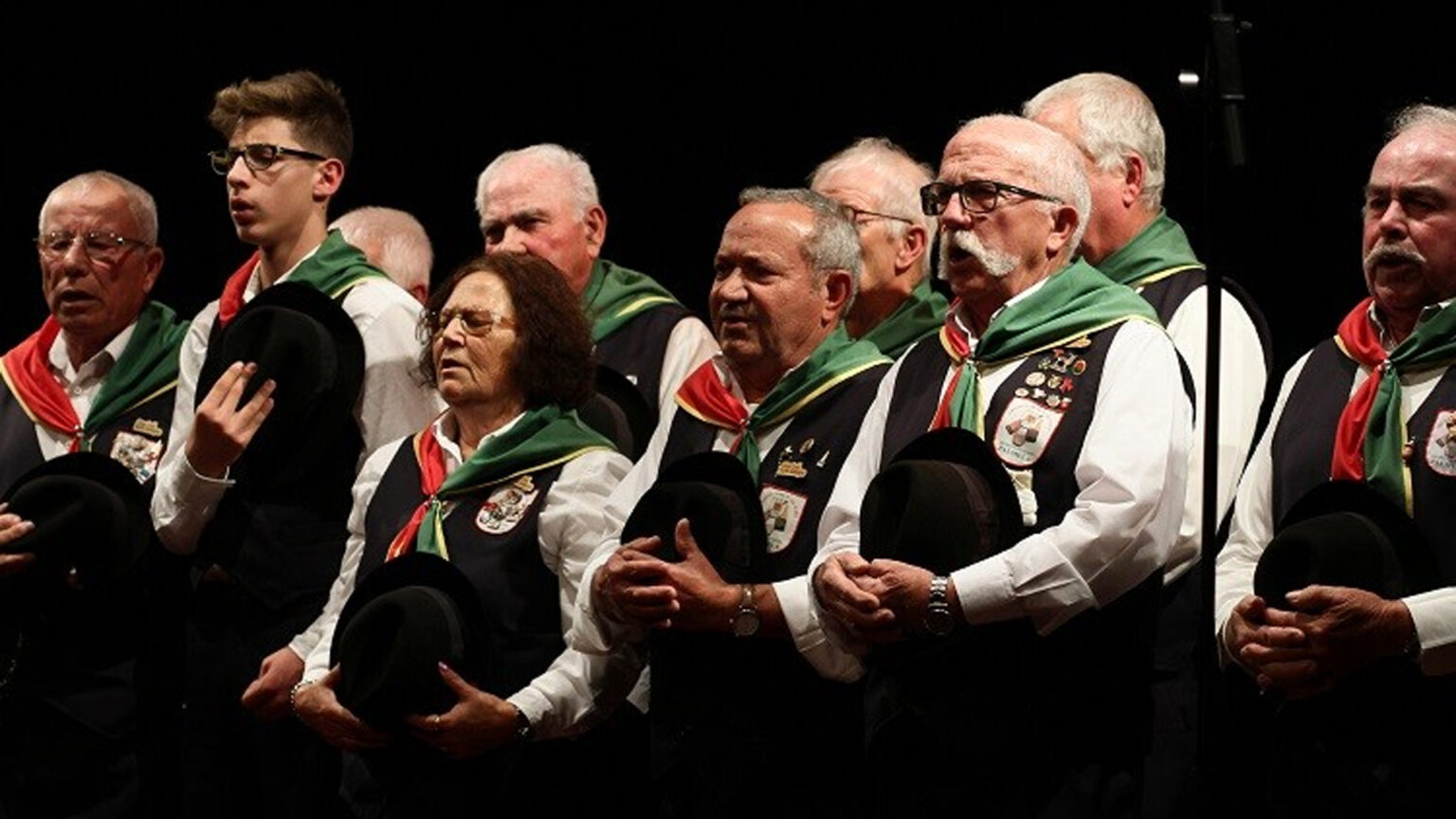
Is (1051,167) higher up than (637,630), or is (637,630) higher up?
(1051,167)

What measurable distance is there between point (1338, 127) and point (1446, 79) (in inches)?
9.6

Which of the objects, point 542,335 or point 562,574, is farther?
point 542,335

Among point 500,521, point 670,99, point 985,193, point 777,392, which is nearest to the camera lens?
point 985,193

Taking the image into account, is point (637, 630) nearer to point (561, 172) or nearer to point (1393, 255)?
point (1393, 255)

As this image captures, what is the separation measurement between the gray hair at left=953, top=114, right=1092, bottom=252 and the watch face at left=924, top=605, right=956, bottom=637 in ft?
2.56

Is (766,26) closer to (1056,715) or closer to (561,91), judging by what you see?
(561,91)

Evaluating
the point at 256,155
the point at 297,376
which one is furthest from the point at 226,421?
the point at 256,155

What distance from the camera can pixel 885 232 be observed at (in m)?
5.34

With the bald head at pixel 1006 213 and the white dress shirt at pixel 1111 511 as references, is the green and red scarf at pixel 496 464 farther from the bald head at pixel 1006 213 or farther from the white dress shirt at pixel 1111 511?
the white dress shirt at pixel 1111 511

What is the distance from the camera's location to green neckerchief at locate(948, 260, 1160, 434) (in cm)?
423

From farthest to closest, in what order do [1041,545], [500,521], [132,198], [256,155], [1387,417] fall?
[132,198], [256,155], [500,521], [1387,417], [1041,545]

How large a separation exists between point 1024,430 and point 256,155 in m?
2.11

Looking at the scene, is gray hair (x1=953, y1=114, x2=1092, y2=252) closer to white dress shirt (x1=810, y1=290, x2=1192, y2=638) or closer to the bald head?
the bald head

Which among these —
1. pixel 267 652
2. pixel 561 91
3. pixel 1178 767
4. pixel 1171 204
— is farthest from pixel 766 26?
pixel 1178 767
